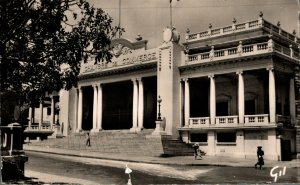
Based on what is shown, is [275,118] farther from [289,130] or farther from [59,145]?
[59,145]

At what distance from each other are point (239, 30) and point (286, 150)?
12269 millimetres

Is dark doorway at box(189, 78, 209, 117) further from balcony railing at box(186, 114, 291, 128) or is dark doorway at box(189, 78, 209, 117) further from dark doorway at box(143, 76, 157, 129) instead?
dark doorway at box(143, 76, 157, 129)

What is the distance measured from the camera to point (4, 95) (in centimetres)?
1284

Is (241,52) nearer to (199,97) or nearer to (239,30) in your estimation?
(239,30)

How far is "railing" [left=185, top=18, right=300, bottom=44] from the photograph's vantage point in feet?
119

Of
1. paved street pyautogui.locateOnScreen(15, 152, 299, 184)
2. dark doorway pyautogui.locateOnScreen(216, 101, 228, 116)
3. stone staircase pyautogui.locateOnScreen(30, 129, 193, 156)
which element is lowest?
paved street pyautogui.locateOnScreen(15, 152, 299, 184)

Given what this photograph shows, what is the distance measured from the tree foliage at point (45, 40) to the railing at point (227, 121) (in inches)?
868

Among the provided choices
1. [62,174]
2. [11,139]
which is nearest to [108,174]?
[62,174]

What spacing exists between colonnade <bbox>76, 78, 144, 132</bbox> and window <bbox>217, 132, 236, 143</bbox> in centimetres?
930

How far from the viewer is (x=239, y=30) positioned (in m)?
37.2

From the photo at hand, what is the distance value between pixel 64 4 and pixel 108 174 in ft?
33.0

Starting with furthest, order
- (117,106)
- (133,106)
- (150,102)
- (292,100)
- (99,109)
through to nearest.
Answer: (117,106)
(99,109)
(150,102)
(133,106)
(292,100)

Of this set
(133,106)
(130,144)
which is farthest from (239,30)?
(130,144)

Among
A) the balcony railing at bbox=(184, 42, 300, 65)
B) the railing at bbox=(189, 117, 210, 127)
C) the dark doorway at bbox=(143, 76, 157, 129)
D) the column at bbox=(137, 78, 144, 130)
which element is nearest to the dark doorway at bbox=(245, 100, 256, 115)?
the railing at bbox=(189, 117, 210, 127)
